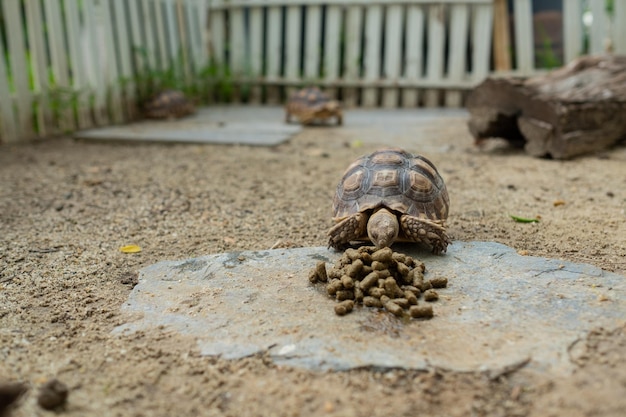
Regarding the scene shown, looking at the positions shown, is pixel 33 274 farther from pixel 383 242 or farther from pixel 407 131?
pixel 407 131

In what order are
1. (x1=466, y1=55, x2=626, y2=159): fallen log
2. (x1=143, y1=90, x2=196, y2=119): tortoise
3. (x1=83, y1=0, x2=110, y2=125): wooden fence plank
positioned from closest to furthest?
1. (x1=466, y1=55, x2=626, y2=159): fallen log
2. (x1=83, y1=0, x2=110, y2=125): wooden fence plank
3. (x1=143, y1=90, x2=196, y2=119): tortoise

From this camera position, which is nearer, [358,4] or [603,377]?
[603,377]

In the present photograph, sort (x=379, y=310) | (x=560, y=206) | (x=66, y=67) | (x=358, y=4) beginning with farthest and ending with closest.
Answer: (x=358, y=4) → (x=66, y=67) → (x=560, y=206) → (x=379, y=310)

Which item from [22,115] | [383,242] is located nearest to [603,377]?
[383,242]

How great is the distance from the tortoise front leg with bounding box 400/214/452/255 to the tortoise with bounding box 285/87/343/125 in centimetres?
486

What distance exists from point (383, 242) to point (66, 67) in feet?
16.9

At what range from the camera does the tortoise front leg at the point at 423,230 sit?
286 cm

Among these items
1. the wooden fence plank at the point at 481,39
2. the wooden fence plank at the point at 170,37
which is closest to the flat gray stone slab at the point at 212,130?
the wooden fence plank at the point at 170,37

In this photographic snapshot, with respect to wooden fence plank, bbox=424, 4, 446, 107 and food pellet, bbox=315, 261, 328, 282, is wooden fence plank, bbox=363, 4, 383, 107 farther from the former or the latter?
food pellet, bbox=315, 261, 328, 282

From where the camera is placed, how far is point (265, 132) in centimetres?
699

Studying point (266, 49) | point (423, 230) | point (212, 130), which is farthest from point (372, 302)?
point (266, 49)

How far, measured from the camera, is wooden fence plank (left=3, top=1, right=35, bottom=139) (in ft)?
19.7

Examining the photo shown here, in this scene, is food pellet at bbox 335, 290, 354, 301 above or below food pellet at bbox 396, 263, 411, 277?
below

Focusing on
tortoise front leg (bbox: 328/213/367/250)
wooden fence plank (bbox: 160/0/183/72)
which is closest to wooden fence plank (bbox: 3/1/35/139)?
wooden fence plank (bbox: 160/0/183/72)
